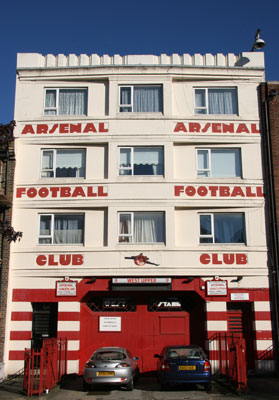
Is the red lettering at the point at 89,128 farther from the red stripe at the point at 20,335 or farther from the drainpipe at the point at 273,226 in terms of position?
the red stripe at the point at 20,335

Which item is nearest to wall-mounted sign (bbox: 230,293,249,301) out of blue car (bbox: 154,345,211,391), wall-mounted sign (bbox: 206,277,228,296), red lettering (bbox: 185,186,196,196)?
wall-mounted sign (bbox: 206,277,228,296)

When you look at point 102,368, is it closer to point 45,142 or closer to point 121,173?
point 121,173

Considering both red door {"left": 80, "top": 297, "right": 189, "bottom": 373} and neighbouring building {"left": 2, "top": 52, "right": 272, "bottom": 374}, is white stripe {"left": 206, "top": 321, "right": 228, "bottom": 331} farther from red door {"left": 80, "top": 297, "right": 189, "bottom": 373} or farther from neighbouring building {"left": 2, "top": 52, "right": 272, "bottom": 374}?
red door {"left": 80, "top": 297, "right": 189, "bottom": 373}

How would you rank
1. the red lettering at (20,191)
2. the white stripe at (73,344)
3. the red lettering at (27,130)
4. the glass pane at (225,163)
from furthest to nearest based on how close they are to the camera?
the red lettering at (27,130)
the glass pane at (225,163)
the red lettering at (20,191)
the white stripe at (73,344)

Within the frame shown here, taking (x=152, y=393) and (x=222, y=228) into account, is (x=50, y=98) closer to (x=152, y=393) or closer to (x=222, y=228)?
(x=222, y=228)

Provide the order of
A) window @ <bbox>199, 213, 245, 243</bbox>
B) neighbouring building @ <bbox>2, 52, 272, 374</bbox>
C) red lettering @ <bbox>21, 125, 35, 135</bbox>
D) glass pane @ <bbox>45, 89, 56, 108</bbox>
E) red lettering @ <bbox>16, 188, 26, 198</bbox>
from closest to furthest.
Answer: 1. neighbouring building @ <bbox>2, 52, 272, 374</bbox>
2. window @ <bbox>199, 213, 245, 243</bbox>
3. red lettering @ <bbox>16, 188, 26, 198</bbox>
4. red lettering @ <bbox>21, 125, 35, 135</bbox>
5. glass pane @ <bbox>45, 89, 56, 108</bbox>

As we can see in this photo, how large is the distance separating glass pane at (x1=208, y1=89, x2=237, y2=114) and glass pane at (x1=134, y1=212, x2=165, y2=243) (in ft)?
17.9

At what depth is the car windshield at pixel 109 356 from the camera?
1511 cm

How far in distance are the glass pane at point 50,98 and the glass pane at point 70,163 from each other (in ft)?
7.44

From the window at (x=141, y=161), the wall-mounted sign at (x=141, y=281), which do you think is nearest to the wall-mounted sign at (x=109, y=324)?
the wall-mounted sign at (x=141, y=281)

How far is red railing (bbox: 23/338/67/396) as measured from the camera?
1414 cm

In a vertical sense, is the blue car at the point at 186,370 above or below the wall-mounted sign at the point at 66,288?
below

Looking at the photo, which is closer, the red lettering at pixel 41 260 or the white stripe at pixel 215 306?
the white stripe at pixel 215 306

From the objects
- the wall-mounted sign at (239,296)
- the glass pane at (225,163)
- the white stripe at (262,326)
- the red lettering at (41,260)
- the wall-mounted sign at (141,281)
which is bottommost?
the white stripe at (262,326)
